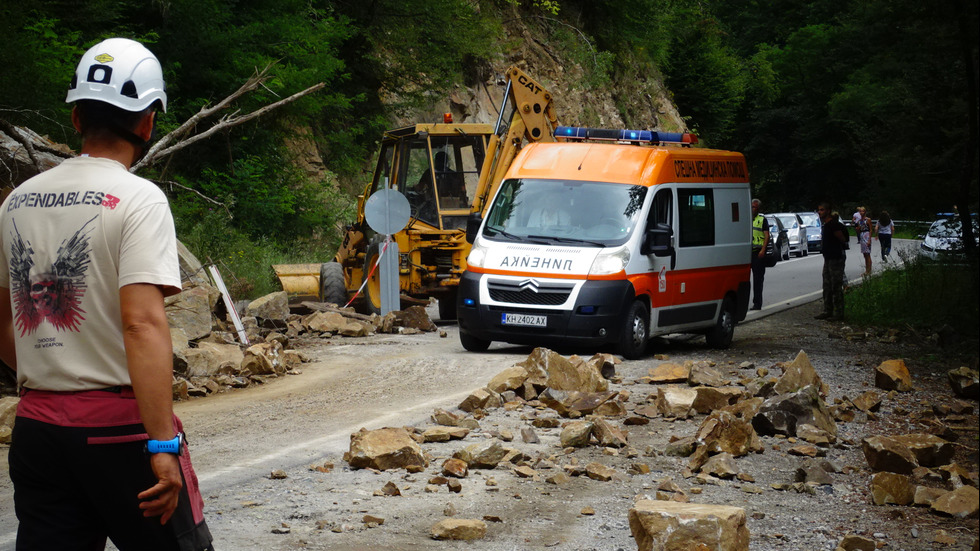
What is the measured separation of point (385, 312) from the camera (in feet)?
55.1

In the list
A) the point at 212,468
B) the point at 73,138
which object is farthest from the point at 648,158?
the point at 73,138

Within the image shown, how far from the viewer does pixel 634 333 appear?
12930 mm

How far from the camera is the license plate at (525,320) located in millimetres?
12642

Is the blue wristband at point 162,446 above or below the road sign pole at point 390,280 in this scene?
above

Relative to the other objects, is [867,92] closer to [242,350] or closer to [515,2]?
[515,2]

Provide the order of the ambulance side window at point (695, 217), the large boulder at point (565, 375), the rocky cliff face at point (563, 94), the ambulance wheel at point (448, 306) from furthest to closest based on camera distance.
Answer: the rocky cliff face at point (563, 94) < the ambulance wheel at point (448, 306) < the ambulance side window at point (695, 217) < the large boulder at point (565, 375)

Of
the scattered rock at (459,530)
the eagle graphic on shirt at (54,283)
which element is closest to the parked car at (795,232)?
the scattered rock at (459,530)

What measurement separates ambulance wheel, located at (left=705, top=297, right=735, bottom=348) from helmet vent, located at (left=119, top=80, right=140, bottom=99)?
12.5 metres

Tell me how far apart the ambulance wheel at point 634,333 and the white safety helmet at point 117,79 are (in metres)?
9.99

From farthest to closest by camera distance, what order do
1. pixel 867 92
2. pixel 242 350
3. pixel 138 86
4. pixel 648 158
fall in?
1. pixel 867 92
2. pixel 648 158
3. pixel 242 350
4. pixel 138 86

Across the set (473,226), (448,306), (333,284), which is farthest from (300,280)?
(473,226)

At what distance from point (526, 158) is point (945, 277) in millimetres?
5631

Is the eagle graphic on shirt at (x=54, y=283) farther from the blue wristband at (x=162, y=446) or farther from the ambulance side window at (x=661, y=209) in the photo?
the ambulance side window at (x=661, y=209)

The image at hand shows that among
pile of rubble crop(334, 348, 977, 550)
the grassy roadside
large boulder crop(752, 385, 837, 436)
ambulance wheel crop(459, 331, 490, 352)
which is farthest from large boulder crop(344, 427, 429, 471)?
the grassy roadside
